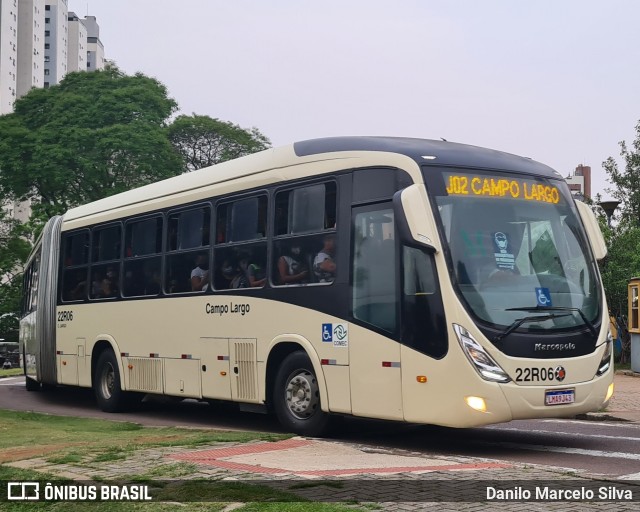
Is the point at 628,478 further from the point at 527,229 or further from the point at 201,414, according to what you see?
the point at 201,414

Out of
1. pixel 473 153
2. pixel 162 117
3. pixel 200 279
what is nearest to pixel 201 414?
pixel 200 279

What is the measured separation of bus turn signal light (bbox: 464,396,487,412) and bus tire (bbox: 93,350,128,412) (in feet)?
27.9

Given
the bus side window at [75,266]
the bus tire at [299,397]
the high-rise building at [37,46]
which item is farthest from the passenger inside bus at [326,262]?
the high-rise building at [37,46]

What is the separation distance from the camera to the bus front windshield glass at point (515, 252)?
444 inches

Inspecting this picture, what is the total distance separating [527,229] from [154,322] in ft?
22.9

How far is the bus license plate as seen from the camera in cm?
1117

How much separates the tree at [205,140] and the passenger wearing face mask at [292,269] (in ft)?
153

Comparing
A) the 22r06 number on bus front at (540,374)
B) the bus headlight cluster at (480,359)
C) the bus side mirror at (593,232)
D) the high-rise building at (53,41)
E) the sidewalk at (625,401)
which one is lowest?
the sidewalk at (625,401)

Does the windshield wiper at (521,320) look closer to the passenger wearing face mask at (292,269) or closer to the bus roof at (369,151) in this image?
the bus roof at (369,151)

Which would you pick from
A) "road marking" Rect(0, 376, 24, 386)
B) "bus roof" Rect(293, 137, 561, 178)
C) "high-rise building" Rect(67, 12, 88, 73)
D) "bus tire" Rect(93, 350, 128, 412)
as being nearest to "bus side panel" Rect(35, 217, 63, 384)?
"bus tire" Rect(93, 350, 128, 412)

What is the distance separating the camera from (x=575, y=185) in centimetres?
8669

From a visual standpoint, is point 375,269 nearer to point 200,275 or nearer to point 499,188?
point 499,188

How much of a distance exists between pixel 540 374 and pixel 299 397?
3.17 meters

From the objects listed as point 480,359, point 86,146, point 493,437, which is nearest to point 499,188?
point 480,359
